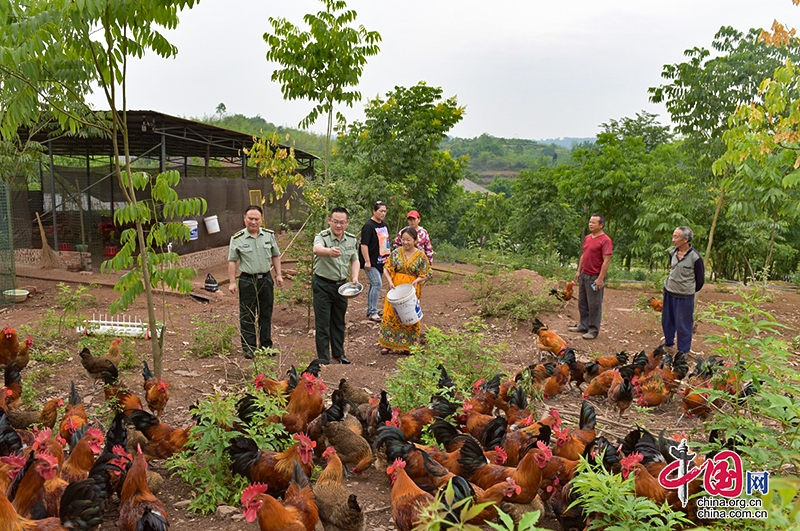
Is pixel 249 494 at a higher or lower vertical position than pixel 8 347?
lower

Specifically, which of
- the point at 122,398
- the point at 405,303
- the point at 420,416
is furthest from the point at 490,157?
the point at 122,398

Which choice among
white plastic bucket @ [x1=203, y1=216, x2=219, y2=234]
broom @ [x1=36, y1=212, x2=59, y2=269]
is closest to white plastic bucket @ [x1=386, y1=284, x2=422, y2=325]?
white plastic bucket @ [x1=203, y1=216, x2=219, y2=234]

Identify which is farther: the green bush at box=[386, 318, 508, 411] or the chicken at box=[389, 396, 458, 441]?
the green bush at box=[386, 318, 508, 411]

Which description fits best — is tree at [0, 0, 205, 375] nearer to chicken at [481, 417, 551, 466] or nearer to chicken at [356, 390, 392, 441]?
chicken at [356, 390, 392, 441]

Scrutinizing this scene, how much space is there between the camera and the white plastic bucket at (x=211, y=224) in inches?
548

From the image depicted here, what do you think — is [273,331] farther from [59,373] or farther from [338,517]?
[338,517]

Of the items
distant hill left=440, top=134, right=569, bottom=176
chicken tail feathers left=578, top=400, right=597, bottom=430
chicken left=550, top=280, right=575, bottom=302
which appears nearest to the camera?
chicken tail feathers left=578, top=400, right=597, bottom=430

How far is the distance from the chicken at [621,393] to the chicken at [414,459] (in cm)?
223

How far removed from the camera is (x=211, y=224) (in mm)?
14023

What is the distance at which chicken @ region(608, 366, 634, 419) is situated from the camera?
5.29 m

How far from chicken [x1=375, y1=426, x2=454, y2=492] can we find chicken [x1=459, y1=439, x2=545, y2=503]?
0.10 metres

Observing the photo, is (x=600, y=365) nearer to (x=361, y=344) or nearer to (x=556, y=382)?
(x=556, y=382)

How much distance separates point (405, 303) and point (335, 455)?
319cm

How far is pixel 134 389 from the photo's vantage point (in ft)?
17.8
